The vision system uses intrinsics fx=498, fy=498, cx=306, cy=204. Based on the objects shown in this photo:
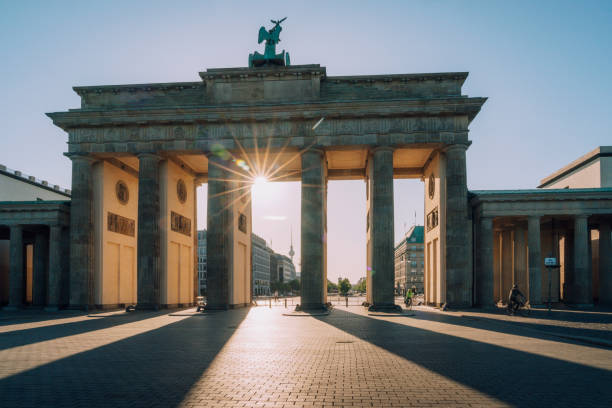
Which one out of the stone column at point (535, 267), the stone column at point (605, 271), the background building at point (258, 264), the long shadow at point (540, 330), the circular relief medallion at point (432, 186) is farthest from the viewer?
the background building at point (258, 264)

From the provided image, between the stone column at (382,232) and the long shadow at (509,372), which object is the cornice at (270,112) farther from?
the long shadow at (509,372)

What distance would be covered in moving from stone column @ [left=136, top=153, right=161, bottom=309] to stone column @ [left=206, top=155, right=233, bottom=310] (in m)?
4.19

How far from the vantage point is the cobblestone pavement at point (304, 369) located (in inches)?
372

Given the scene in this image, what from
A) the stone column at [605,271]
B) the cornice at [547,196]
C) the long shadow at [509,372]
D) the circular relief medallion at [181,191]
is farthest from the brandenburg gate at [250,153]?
the long shadow at [509,372]

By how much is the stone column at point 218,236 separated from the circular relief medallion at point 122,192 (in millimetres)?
10254

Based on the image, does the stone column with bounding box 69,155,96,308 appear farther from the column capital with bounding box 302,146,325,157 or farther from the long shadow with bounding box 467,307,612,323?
the long shadow with bounding box 467,307,612,323

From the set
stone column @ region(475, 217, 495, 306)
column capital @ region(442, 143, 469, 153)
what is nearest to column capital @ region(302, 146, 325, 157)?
column capital @ region(442, 143, 469, 153)

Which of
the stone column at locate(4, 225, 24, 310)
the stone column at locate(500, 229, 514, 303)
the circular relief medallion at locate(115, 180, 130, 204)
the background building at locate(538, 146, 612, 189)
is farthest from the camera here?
the background building at locate(538, 146, 612, 189)

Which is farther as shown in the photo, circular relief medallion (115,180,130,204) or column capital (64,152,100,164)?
circular relief medallion (115,180,130,204)

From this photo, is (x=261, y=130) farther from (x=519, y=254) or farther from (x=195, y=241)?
(x=519, y=254)

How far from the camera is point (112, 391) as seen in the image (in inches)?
396

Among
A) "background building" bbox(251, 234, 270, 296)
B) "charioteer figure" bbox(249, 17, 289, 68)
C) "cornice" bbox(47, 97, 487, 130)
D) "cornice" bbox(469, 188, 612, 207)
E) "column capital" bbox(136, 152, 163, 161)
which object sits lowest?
"background building" bbox(251, 234, 270, 296)

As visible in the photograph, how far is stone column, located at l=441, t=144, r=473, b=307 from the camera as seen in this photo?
3744 cm

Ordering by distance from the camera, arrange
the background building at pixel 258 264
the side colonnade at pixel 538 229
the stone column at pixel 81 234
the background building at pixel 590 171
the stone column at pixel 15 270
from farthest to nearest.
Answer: the background building at pixel 258 264 < the background building at pixel 590 171 < the stone column at pixel 15 270 < the stone column at pixel 81 234 < the side colonnade at pixel 538 229
